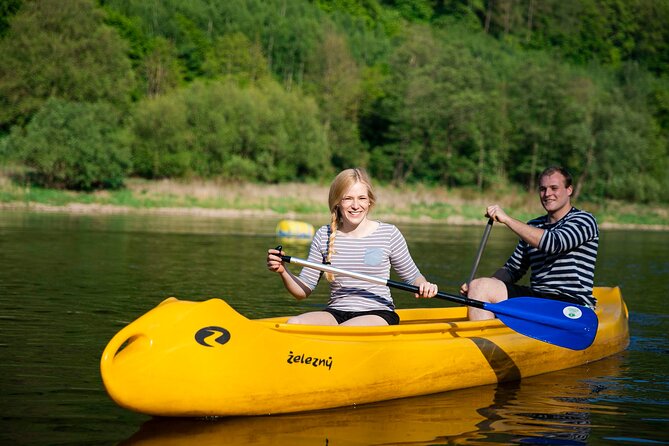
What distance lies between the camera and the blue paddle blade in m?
6.81

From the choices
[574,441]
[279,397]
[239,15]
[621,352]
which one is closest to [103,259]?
[621,352]

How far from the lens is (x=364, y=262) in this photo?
19.9 feet

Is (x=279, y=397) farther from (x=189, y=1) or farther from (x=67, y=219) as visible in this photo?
(x=189, y=1)

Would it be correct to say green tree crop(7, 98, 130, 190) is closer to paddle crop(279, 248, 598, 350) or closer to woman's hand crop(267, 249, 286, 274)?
paddle crop(279, 248, 598, 350)

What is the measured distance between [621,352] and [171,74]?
58900 millimetres

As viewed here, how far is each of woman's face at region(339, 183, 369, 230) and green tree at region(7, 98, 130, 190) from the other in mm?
34340

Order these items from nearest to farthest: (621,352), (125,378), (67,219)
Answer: (125,378) < (621,352) < (67,219)

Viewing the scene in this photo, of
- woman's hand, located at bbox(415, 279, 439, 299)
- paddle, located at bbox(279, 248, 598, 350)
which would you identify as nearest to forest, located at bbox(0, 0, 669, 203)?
paddle, located at bbox(279, 248, 598, 350)

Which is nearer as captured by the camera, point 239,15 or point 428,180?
point 428,180

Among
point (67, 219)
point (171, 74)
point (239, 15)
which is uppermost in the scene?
point (239, 15)

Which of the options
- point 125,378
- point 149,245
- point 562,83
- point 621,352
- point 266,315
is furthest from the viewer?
point 562,83

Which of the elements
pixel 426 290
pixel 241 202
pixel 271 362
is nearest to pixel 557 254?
pixel 426 290

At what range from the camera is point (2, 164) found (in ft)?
132

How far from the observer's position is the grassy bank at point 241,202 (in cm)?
3462
